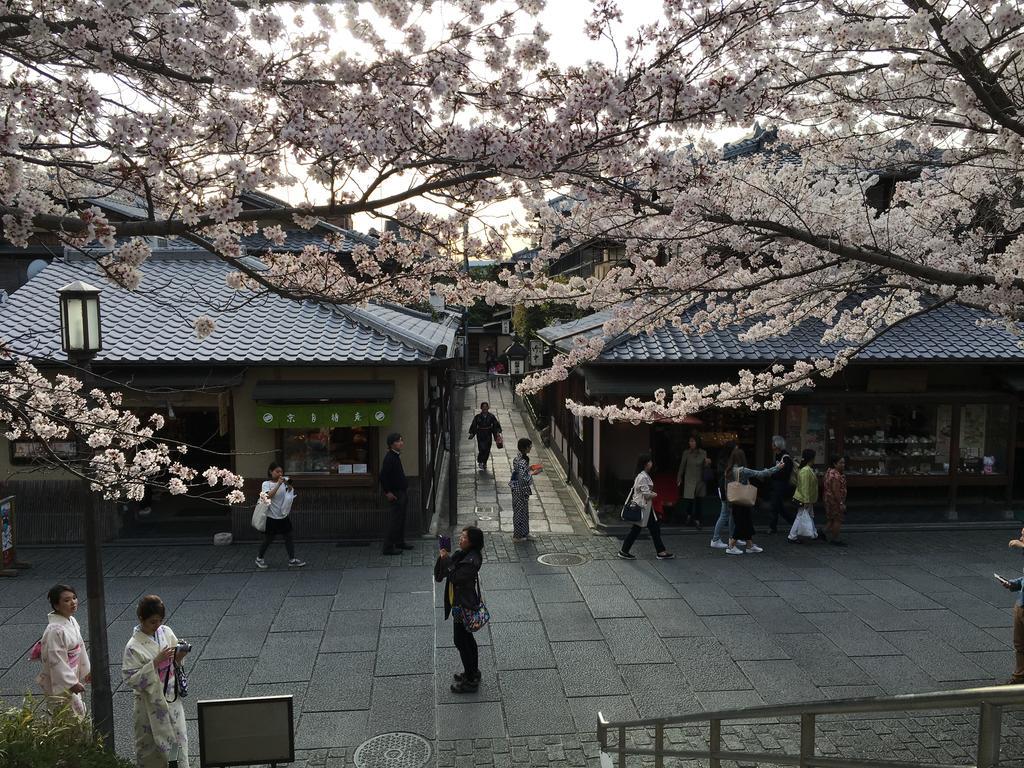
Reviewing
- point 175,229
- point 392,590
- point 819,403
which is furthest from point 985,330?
point 175,229

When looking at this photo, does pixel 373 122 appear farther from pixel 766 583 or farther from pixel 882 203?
pixel 882 203

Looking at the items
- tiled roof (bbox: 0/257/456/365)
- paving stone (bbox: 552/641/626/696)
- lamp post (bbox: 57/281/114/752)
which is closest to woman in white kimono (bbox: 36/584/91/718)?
lamp post (bbox: 57/281/114/752)

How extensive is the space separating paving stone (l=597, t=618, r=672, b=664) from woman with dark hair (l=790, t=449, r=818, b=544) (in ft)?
15.2

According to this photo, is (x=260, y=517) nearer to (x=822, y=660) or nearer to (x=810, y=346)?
(x=822, y=660)

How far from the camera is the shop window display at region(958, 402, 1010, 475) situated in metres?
14.8

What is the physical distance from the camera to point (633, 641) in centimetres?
867

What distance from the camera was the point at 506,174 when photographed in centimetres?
441

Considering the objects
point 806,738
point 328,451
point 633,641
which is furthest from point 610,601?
point 806,738

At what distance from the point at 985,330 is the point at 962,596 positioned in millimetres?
7072

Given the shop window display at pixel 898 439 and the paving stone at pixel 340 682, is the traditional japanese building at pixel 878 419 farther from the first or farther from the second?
the paving stone at pixel 340 682

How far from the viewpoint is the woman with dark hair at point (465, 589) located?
739cm

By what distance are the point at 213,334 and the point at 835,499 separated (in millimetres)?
11170

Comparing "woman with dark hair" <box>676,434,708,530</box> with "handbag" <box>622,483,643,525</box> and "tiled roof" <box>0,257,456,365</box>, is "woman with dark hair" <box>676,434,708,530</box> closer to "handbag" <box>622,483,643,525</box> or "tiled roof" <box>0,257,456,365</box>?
"handbag" <box>622,483,643,525</box>

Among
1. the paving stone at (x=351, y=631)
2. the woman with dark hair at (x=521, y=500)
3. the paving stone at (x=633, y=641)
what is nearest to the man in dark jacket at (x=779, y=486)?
the woman with dark hair at (x=521, y=500)
